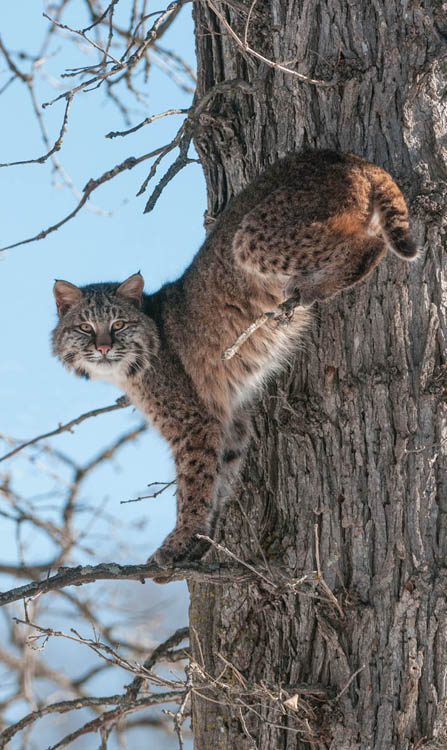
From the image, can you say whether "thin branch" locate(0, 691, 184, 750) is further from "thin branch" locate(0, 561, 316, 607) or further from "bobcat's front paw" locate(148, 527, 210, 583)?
"thin branch" locate(0, 561, 316, 607)

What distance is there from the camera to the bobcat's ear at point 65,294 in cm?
466

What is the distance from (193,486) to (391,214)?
159 centimetres

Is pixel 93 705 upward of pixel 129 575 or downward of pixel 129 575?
downward

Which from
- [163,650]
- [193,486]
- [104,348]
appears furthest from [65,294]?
[163,650]

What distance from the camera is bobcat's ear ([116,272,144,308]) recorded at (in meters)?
4.62

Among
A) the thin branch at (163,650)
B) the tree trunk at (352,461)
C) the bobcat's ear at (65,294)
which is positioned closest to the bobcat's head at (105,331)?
the bobcat's ear at (65,294)

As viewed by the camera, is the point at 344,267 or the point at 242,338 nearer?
the point at 242,338

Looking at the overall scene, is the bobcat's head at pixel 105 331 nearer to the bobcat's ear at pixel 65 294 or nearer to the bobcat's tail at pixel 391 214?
the bobcat's ear at pixel 65 294

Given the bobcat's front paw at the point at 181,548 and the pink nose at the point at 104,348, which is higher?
the pink nose at the point at 104,348

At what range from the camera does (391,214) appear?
10.9ft

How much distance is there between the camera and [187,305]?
174 inches

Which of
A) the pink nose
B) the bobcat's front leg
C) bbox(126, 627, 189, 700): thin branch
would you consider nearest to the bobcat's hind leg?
the bobcat's front leg

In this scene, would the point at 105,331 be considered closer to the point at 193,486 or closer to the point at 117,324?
the point at 117,324

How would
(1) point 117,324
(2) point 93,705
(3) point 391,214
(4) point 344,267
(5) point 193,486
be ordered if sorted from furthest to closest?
1. (1) point 117,324
2. (5) point 193,486
3. (2) point 93,705
4. (4) point 344,267
5. (3) point 391,214
